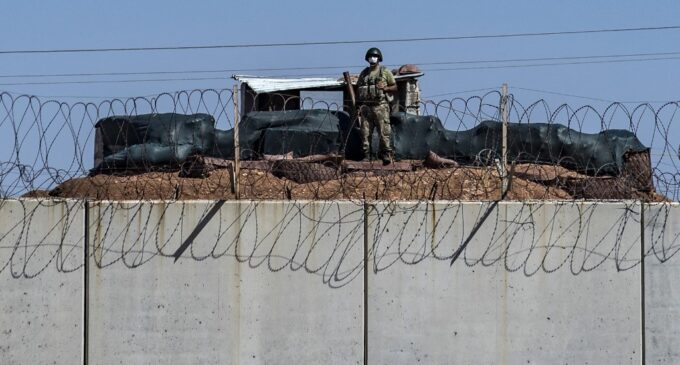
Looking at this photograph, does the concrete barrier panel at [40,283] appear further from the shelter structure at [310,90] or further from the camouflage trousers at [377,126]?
the shelter structure at [310,90]

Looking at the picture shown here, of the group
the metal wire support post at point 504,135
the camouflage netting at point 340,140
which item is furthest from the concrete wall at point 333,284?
the camouflage netting at point 340,140

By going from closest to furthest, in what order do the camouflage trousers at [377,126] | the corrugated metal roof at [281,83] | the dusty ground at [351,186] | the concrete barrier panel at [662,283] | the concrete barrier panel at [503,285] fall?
the concrete barrier panel at [503,285]
the concrete barrier panel at [662,283]
the dusty ground at [351,186]
the camouflage trousers at [377,126]
the corrugated metal roof at [281,83]

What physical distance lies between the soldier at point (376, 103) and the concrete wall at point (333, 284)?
122 inches

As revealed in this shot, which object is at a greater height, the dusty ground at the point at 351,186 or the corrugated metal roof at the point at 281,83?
the corrugated metal roof at the point at 281,83

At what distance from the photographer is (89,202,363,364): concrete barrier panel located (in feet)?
36.6

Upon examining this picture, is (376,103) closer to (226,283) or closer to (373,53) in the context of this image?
(373,53)

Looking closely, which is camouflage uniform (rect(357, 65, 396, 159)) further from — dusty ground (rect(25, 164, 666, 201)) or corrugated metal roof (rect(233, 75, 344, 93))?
corrugated metal roof (rect(233, 75, 344, 93))

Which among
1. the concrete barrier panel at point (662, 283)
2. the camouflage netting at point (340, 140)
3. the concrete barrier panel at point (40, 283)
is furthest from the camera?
the camouflage netting at point (340, 140)

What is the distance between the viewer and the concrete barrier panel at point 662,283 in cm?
1149

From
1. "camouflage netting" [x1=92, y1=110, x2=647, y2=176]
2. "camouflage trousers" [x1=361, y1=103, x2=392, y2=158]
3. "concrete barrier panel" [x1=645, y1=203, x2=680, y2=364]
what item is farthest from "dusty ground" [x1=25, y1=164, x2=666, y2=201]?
"camouflage netting" [x1=92, y1=110, x2=647, y2=176]

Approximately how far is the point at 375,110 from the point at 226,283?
3.95m

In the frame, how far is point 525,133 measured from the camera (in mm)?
14719

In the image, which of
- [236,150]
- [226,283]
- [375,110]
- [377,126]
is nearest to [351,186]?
[236,150]

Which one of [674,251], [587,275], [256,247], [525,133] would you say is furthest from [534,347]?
[525,133]
